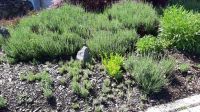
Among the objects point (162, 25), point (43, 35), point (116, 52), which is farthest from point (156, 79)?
point (43, 35)

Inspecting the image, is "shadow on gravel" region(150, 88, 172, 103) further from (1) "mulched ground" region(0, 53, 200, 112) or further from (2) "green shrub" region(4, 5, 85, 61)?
(2) "green shrub" region(4, 5, 85, 61)

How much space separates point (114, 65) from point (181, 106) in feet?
3.24

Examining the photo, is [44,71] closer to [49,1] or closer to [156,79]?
[156,79]

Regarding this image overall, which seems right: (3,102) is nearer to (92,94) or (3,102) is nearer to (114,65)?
(92,94)

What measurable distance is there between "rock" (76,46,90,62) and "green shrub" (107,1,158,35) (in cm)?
107

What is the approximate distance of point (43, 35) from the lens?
651 centimetres

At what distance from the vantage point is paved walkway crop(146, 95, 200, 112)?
17.5ft

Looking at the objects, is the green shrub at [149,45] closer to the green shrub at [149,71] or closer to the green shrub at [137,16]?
the green shrub at [149,71]

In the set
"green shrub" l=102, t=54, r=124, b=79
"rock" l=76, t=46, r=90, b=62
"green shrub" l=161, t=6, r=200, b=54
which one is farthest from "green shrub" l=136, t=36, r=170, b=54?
"rock" l=76, t=46, r=90, b=62

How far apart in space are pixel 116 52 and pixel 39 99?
135cm

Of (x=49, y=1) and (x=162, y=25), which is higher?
(x=162, y=25)

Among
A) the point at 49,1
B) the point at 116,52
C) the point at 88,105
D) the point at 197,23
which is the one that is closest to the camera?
the point at 88,105

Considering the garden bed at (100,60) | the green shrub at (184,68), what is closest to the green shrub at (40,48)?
the garden bed at (100,60)

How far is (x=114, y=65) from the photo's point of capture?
5699 mm
